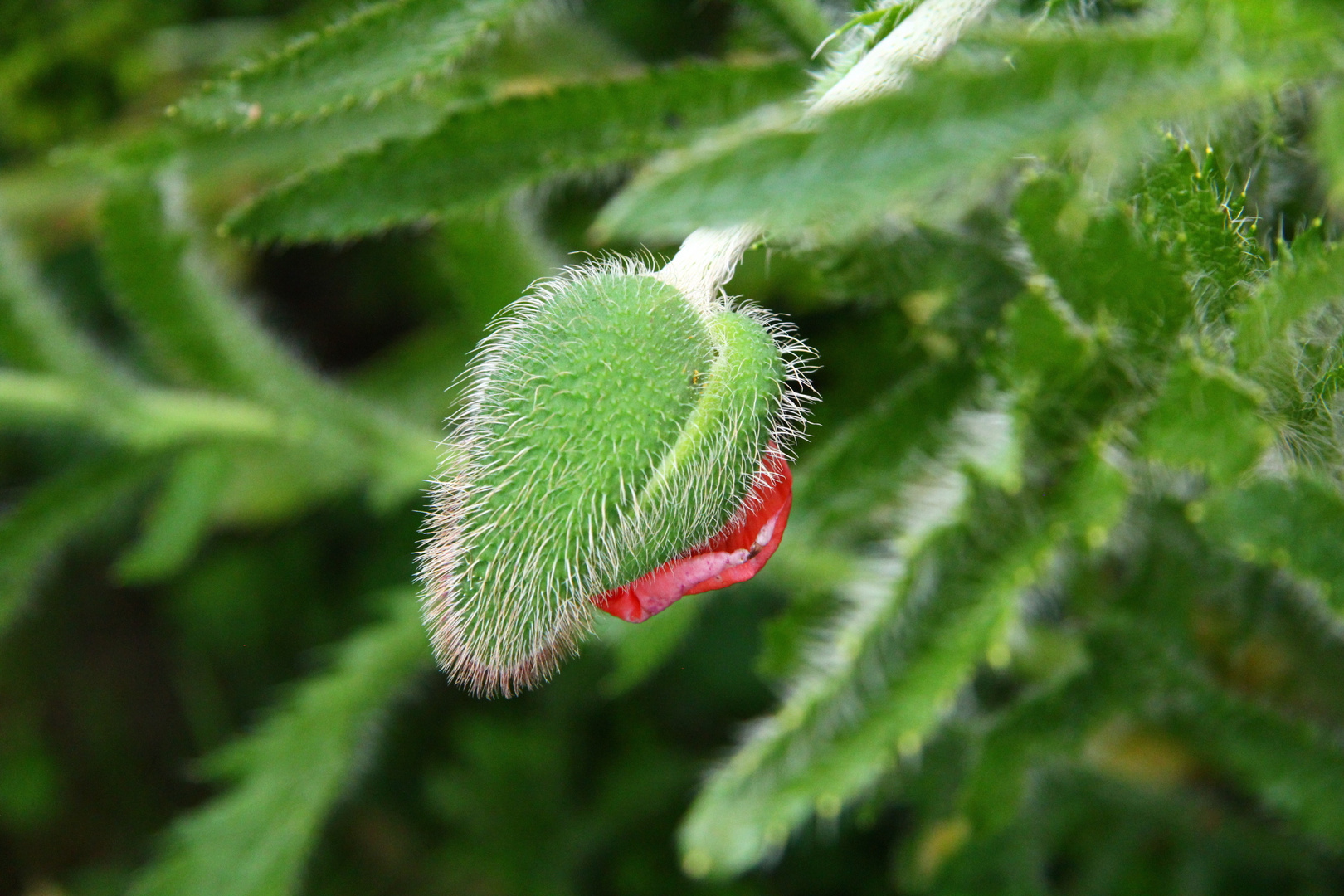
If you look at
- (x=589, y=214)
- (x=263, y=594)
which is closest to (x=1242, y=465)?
(x=589, y=214)

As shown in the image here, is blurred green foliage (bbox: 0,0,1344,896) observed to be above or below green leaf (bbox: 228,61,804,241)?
below

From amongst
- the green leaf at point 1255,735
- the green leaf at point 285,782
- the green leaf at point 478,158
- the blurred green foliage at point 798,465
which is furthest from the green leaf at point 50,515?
the green leaf at point 1255,735

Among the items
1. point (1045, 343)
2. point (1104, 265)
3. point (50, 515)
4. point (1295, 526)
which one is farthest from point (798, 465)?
point (50, 515)

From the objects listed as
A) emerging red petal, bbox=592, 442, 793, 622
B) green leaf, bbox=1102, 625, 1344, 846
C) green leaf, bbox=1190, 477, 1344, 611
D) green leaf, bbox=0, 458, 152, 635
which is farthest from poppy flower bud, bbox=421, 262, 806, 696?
green leaf, bbox=0, 458, 152, 635

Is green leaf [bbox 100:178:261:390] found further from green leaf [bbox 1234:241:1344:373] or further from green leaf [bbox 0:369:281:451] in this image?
green leaf [bbox 1234:241:1344:373]

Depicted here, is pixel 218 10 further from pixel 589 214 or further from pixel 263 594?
pixel 263 594

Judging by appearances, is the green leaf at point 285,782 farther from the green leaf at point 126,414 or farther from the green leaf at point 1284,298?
the green leaf at point 1284,298

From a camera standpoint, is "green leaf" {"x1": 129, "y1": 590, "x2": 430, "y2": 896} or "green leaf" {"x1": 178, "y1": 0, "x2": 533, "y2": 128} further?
"green leaf" {"x1": 129, "y1": 590, "x2": 430, "y2": 896}
